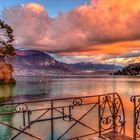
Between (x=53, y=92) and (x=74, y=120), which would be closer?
A: (x=74, y=120)

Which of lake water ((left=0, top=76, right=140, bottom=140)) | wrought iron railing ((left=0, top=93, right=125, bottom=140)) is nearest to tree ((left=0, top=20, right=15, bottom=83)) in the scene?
lake water ((left=0, top=76, right=140, bottom=140))

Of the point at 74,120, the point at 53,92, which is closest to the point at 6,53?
the point at 53,92

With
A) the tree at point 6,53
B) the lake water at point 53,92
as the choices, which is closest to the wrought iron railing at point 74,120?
the lake water at point 53,92

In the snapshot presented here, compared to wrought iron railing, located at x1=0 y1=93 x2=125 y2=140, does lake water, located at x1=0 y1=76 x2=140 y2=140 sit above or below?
below

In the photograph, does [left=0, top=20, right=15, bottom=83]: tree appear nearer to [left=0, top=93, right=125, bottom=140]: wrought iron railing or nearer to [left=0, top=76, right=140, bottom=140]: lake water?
[left=0, top=76, right=140, bottom=140]: lake water

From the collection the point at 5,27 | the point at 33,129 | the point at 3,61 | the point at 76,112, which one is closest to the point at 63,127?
the point at 33,129

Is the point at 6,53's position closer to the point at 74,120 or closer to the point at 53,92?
the point at 53,92

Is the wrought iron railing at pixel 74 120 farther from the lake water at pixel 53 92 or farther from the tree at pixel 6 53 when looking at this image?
the tree at pixel 6 53

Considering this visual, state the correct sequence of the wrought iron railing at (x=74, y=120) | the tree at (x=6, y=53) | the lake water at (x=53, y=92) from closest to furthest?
the wrought iron railing at (x=74, y=120), the lake water at (x=53, y=92), the tree at (x=6, y=53)

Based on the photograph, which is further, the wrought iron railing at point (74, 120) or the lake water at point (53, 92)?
the lake water at point (53, 92)

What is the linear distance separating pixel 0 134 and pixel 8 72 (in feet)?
183

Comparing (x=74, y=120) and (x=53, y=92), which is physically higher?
(x=74, y=120)

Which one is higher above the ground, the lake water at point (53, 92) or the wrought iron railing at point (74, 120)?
the wrought iron railing at point (74, 120)

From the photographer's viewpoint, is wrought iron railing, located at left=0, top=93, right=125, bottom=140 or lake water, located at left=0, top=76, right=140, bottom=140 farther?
lake water, located at left=0, top=76, right=140, bottom=140
